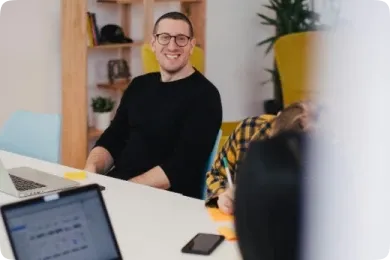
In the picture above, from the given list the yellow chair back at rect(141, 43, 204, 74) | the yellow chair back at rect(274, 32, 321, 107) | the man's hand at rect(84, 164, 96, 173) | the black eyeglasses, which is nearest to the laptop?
the man's hand at rect(84, 164, 96, 173)

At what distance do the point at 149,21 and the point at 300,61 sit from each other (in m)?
1.16

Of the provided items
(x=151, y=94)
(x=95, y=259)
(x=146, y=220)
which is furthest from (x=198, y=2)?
(x=95, y=259)

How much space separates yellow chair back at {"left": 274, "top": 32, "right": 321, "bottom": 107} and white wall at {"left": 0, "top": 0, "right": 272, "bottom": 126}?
0.58m

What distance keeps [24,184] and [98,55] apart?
7.52ft

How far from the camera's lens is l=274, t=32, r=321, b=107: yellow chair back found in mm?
4348

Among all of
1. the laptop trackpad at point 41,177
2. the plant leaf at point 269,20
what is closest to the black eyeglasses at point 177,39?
the laptop trackpad at point 41,177

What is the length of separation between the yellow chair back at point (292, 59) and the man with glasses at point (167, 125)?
69.1 inches

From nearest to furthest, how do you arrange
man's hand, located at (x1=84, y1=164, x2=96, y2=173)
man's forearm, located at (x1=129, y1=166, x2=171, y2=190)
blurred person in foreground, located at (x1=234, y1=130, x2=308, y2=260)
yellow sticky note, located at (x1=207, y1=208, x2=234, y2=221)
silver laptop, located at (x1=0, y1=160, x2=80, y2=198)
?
blurred person in foreground, located at (x1=234, y1=130, x2=308, y2=260)
yellow sticky note, located at (x1=207, y1=208, x2=234, y2=221)
silver laptop, located at (x1=0, y1=160, x2=80, y2=198)
man's forearm, located at (x1=129, y1=166, x2=171, y2=190)
man's hand, located at (x1=84, y1=164, x2=96, y2=173)

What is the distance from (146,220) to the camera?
175cm

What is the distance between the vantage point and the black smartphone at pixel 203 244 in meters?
1.51

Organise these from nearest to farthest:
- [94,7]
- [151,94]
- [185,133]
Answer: [185,133]
[151,94]
[94,7]

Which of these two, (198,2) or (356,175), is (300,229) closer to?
(356,175)

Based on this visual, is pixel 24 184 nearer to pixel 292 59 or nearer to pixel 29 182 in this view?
pixel 29 182

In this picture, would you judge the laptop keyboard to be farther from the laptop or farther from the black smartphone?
the laptop
